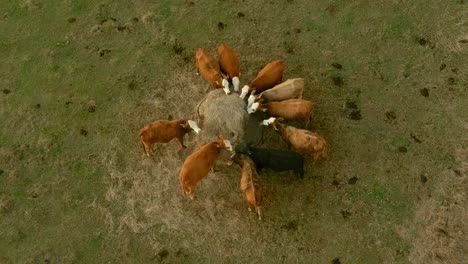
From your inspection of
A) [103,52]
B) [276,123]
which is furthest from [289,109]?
[103,52]

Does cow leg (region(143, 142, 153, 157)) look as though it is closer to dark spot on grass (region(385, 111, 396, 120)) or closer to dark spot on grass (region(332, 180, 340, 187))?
dark spot on grass (region(332, 180, 340, 187))

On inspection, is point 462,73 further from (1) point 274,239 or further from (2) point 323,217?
(1) point 274,239

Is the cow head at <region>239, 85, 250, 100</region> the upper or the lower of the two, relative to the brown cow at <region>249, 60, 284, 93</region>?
lower

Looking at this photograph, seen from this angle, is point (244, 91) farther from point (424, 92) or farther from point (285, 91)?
point (424, 92)

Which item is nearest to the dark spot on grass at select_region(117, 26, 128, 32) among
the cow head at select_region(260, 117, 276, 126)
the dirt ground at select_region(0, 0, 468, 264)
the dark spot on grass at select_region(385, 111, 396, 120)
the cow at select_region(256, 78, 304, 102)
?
the dirt ground at select_region(0, 0, 468, 264)

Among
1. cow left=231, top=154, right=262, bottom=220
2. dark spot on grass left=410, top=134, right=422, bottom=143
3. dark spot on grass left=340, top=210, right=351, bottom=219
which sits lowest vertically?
dark spot on grass left=340, top=210, right=351, bottom=219

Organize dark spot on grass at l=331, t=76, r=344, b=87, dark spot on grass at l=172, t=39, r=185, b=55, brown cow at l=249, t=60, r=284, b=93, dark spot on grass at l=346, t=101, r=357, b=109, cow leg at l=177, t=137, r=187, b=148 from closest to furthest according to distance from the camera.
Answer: cow leg at l=177, t=137, r=187, b=148, brown cow at l=249, t=60, r=284, b=93, dark spot on grass at l=346, t=101, r=357, b=109, dark spot on grass at l=331, t=76, r=344, b=87, dark spot on grass at l=172, t=39, r=185, b=55

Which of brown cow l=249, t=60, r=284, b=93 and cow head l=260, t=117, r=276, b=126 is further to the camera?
brown cow l=249, t=60, r=284, b=93
